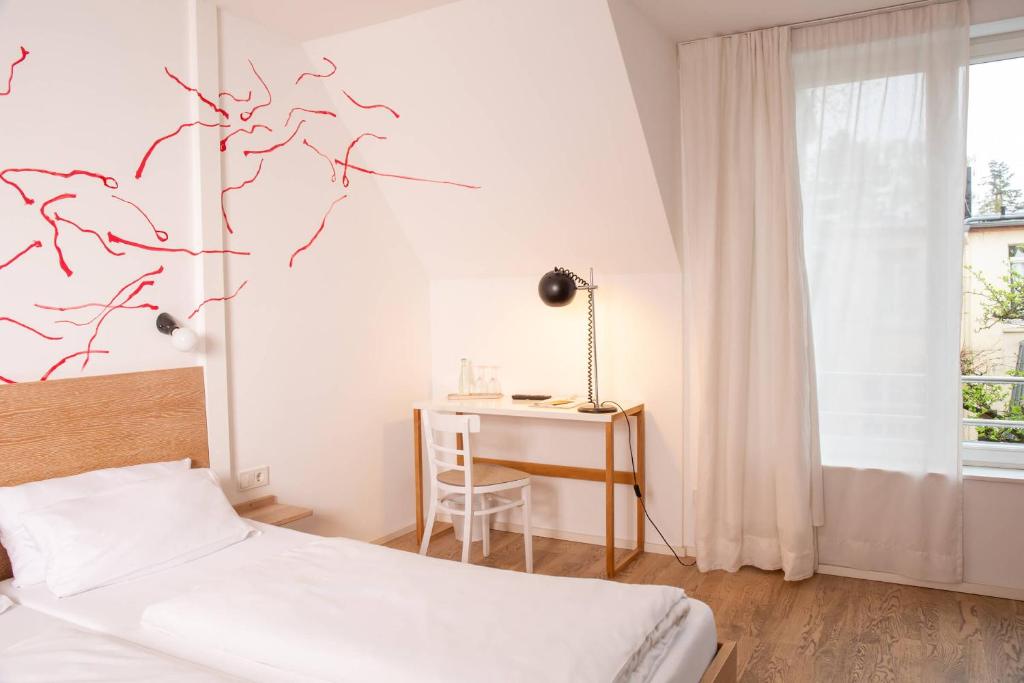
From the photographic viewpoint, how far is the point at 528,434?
4.04 metres

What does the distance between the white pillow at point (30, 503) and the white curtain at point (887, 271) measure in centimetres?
290

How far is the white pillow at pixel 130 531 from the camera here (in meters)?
2.13

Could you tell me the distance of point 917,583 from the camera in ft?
10.5

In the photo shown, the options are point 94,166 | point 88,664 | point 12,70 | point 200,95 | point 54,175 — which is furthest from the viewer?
point 200,95

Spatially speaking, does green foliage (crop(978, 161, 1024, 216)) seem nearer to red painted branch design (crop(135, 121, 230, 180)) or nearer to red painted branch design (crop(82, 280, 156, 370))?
red painted branch design (crop(135, 121, 230, 180))

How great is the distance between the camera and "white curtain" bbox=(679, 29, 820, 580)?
3260 millimetres

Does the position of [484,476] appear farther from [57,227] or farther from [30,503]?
[57,227]

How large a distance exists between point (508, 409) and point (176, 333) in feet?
5.00

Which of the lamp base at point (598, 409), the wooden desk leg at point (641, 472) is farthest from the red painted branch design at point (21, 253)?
the wooden desk leg at point (641, 472)

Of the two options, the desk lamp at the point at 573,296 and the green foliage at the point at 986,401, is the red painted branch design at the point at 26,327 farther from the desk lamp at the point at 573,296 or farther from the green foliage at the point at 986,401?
the green foliage at the point at 986,401

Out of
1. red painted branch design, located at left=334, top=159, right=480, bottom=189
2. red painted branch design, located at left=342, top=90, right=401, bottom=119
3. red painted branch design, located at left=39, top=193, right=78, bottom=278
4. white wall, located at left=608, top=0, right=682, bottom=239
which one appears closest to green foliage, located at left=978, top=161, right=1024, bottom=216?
white wall, located at left=608, top=0, right=682, bottom=239

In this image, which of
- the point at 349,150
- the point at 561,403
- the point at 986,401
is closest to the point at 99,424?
the point at 349,150

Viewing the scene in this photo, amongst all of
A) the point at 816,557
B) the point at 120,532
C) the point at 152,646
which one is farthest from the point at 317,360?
the point at 816,557

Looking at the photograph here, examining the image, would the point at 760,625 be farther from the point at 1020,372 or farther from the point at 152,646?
the point at 152,646
